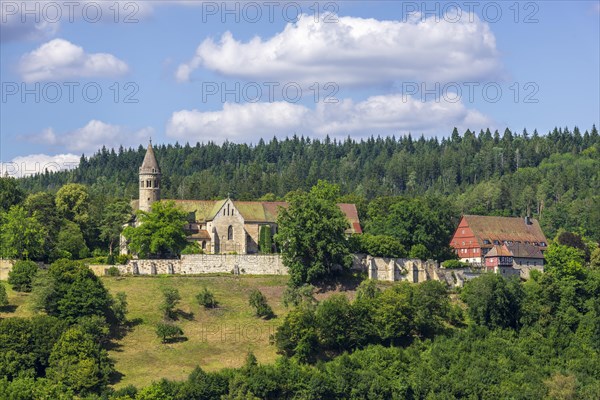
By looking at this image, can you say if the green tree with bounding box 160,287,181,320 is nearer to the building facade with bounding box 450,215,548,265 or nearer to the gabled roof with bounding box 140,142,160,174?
the gabled roof with bounding box 140,142,160,174

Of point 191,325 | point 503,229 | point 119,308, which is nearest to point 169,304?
point 191,325

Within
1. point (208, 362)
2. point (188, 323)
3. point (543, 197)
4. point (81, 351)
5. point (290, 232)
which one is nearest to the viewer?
point (81, 351)

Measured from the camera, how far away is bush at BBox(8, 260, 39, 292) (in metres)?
83.4

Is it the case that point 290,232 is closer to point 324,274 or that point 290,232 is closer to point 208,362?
point 324,274

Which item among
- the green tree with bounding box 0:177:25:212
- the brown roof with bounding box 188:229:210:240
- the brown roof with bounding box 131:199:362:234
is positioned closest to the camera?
the brown roof with bounding box 188:229:210:240

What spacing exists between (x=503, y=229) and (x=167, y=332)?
152ft

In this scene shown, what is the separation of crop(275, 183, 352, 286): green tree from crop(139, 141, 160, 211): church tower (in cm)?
1884

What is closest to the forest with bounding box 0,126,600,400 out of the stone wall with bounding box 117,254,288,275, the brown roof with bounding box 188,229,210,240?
Result: the stone wall with bounding box 117,254,288,275

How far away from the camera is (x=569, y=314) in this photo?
3339 inches

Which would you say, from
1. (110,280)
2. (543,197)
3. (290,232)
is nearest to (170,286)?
(110,280)

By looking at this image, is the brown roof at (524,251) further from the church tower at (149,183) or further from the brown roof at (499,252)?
the church tower at (149,183)

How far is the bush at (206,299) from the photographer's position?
84250mm

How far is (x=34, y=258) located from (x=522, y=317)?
41.9 meters

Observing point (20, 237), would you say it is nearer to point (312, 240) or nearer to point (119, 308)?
point (119, 308)
